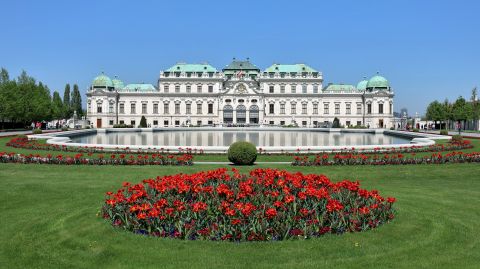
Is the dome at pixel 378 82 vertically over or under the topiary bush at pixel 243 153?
over

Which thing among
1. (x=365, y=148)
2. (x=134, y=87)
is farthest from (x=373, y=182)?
(x=134, y=87)

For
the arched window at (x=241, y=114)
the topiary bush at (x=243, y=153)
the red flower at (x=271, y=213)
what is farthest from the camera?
the arched window at (x=241, y=114)

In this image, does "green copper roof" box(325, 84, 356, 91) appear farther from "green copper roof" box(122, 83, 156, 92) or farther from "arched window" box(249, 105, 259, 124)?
"green copper roof" box(122, 83, 156, 92)

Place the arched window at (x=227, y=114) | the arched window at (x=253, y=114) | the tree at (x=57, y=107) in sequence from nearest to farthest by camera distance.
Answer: the tree at (x=57, y=107)
the arched window at (x=253, y=114)
the arched window at (x=227, y=114)

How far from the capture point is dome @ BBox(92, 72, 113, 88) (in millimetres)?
99812

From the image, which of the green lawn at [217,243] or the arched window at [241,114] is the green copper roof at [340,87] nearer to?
the arched window at [241,114]

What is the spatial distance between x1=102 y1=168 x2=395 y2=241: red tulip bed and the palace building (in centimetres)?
8803

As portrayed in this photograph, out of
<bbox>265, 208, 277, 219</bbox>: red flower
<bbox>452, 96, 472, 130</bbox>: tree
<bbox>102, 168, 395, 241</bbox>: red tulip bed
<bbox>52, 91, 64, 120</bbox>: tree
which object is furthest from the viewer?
<bbox>52, 91, 64, 120</bbox>: tree

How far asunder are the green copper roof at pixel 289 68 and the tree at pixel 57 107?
47.5 m

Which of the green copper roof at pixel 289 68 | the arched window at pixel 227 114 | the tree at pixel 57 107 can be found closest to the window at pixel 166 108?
the arched window at pixel 227 114

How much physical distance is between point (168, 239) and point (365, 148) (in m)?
23.3

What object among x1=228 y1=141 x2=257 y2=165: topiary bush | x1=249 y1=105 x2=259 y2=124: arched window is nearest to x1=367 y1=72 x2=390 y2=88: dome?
x1=249 y1=105 x2=259 y2=124: arched window

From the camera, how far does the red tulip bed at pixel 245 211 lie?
834cm

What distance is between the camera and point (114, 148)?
2861 cm
